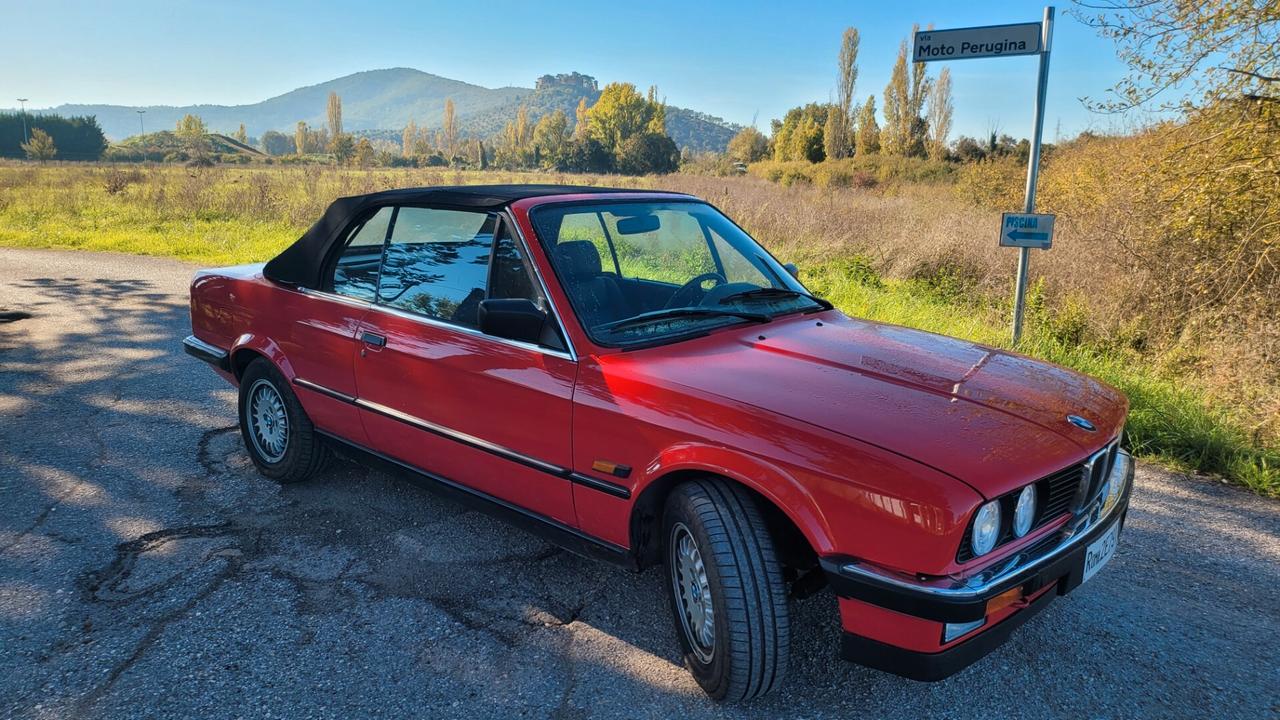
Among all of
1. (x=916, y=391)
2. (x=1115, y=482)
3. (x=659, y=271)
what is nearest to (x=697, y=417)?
(x=916, y=391)

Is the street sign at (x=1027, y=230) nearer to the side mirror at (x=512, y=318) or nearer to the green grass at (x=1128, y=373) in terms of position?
the green grass at (x=1128, y=373)

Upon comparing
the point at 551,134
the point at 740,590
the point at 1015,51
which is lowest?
the point at 740,590

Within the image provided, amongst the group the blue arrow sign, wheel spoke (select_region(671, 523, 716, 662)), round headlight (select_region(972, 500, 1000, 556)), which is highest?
the blue arrow sign

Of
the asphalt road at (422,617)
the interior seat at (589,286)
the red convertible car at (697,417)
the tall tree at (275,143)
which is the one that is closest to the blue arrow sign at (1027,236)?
the asphalt road at (422,617)

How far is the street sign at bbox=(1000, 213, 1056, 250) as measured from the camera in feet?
19.4

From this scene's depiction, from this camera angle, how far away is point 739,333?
3.12 metres

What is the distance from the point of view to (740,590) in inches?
91.0

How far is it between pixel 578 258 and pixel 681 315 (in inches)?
18.9

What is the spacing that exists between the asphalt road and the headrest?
130 cm

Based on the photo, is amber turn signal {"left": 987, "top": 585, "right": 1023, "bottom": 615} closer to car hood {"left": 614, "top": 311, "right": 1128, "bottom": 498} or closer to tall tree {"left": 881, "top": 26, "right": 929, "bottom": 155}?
car hood {"left": 614, "top": 311, "right": 1128, "bottom": 498}

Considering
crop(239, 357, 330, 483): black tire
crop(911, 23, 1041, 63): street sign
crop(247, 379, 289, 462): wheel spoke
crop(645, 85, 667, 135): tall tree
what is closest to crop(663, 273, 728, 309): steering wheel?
crop(239, 357, 330, 483): black tire

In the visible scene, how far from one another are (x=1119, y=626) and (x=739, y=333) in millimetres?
1842

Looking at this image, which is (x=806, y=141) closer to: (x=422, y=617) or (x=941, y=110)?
(x=941, y=110)

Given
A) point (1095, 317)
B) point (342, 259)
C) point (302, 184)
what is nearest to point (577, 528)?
point (342, 259)
